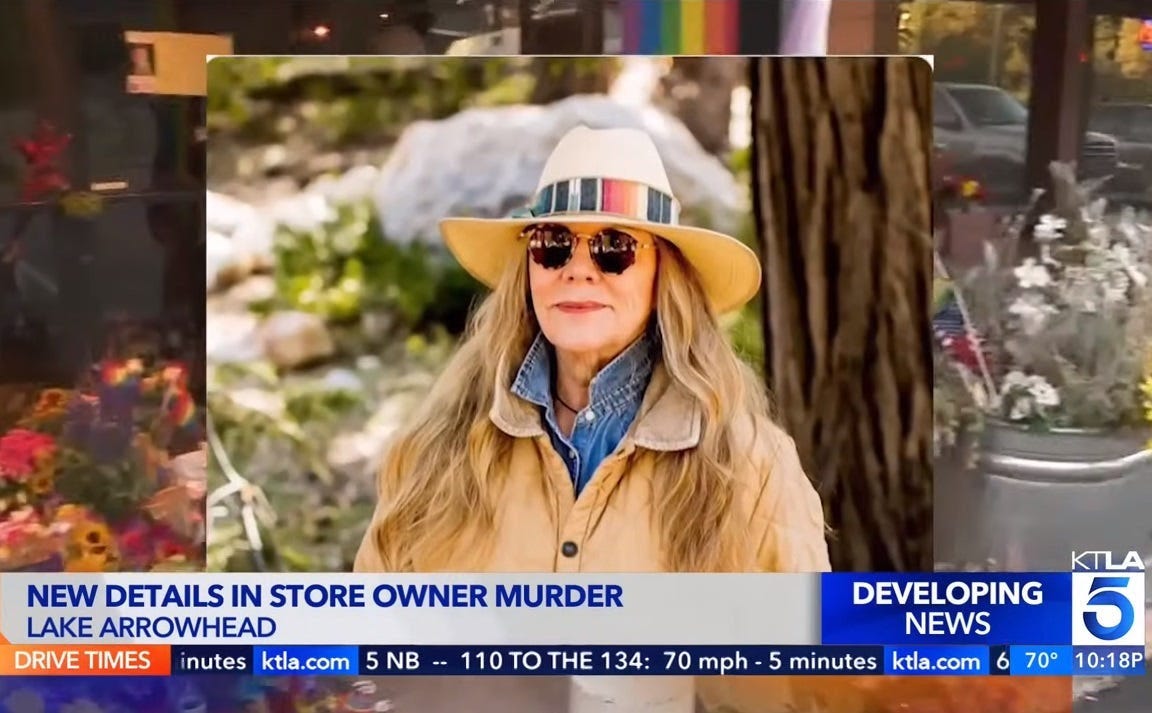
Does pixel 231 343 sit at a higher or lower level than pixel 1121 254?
lower

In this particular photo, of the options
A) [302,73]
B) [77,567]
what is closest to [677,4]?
[302,73]

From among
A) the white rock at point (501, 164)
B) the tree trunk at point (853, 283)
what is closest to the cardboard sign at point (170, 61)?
the white rock at point (501, 164)

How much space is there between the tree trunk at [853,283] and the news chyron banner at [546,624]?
0.13 meters

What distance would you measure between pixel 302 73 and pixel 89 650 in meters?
1.16

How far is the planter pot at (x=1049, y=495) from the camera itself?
2.39 metres

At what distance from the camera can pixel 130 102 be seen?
7.61 ft

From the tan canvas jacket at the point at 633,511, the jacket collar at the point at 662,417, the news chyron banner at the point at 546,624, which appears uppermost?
the jacket collar at the point at 662,417

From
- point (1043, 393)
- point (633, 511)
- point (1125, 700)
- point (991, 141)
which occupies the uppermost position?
point (991, 141)

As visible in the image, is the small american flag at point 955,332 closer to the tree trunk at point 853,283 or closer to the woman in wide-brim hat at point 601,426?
the tree trunk at point 853,283

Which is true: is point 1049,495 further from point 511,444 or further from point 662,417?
point 511,444

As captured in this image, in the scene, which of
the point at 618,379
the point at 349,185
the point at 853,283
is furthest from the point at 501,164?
the point at 853,283

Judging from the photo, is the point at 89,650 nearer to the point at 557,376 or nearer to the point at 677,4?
the point at 557,376

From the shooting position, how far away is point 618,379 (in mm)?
2383

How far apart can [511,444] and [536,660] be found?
411 mm
